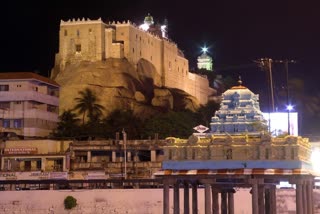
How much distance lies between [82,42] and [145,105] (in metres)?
13.5

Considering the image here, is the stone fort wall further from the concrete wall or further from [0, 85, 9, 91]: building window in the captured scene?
the concrete wall

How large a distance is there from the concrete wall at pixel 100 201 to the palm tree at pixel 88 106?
38.0m

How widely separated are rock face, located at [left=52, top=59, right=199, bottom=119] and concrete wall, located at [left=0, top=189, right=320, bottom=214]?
41.0 metres

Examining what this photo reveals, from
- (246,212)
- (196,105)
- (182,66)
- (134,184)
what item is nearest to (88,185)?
(134,184)

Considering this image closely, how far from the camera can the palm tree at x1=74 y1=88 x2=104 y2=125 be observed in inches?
3920

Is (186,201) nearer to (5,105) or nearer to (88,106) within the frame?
(5,105)

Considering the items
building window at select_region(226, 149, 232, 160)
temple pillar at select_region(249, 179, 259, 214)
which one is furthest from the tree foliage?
temple pillar at select_region(249, 179, 259, 214)

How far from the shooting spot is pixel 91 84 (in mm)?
105375

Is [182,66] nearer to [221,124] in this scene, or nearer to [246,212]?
[246,212]

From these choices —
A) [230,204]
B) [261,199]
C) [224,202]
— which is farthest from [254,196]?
[224,202]

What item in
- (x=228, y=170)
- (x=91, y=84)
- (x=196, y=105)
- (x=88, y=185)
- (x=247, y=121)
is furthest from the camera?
(x=196, y=105)

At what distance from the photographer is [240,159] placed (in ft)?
108

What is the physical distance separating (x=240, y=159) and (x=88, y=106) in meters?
68.3

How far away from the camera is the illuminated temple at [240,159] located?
32.3 metres
